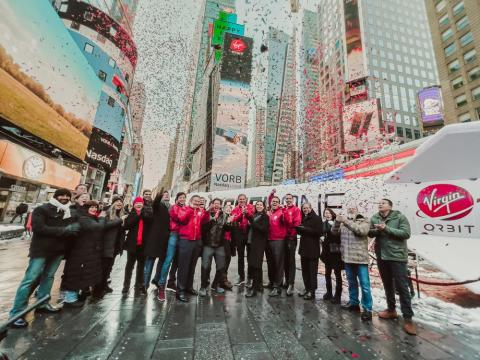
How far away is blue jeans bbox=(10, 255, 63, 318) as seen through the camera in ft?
10.7

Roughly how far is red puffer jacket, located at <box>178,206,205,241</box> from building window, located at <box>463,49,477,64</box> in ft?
143

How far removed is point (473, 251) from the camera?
5039mm

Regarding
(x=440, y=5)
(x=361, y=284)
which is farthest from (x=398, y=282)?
(x=440, y=5)

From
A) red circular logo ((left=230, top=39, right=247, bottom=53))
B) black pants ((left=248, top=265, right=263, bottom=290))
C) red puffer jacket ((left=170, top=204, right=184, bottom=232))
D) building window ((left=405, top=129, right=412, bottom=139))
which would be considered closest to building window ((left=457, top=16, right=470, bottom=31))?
red circular logo ((left=230, top=39, right=247, bottom=53))

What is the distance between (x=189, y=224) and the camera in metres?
4.78

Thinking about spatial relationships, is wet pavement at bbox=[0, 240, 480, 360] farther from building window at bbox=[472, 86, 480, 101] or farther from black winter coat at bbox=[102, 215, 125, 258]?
building window at bbox=[472, 86, 480, 101]

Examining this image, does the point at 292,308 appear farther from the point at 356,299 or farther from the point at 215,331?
the point at 215,331

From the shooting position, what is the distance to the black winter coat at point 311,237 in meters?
4.76

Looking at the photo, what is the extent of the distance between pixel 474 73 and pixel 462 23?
24.7 ft

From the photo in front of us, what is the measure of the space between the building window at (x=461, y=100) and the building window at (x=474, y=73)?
226 cm

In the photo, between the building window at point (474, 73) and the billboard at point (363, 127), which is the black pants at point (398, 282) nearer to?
the billboard at point (363, 127)

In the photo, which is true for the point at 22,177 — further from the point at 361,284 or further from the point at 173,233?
the point at 361,284

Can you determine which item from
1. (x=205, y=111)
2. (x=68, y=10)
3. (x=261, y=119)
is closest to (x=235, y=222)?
(x=68, y=10)

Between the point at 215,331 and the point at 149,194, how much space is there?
10.3 feet
